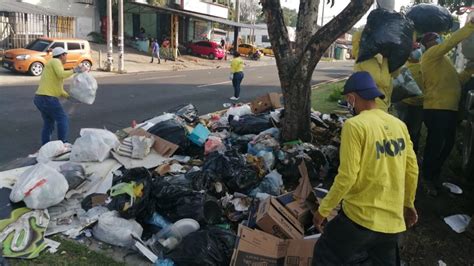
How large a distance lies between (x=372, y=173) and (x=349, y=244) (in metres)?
0.50

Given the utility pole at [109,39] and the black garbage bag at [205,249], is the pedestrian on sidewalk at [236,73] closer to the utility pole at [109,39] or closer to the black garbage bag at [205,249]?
the utility pole at [109,39]

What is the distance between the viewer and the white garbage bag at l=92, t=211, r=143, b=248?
3.84 m

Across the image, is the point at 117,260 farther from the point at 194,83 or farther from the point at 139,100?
the point at 194,83

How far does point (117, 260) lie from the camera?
3662 millimetres

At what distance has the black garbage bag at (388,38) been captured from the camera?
14.9ft

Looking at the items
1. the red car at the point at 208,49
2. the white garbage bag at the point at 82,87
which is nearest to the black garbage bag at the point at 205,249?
the white garbage bag at the point at 82,87

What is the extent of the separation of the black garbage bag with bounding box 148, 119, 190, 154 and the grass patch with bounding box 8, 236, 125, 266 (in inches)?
98.3

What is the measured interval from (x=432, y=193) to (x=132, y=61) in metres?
22.4

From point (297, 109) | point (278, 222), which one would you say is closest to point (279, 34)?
point (297, 109)

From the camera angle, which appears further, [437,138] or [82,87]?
[82,87]

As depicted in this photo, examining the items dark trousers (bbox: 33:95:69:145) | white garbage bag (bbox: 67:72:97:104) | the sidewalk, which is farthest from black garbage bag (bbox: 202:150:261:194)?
the sidewalk

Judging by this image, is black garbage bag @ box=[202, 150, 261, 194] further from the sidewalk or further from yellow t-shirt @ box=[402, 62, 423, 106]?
the sidewalk

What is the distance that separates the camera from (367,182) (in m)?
2.58

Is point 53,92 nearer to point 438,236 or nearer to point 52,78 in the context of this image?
point 52,78
